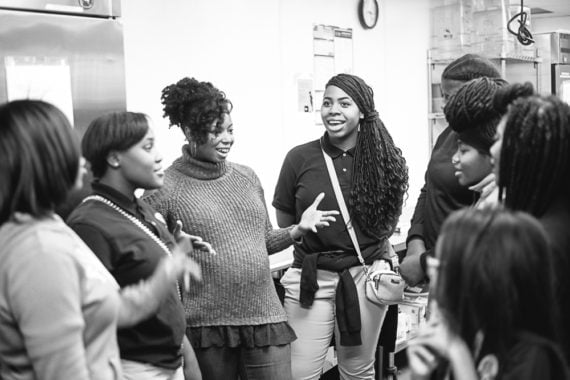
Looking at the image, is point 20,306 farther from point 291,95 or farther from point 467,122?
point 291,95

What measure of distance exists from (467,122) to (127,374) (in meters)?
1.15

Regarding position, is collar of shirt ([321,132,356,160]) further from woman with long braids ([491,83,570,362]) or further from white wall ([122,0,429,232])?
woman with long braids ([491,83,570,362])

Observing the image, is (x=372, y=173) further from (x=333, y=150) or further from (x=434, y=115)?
(x=434, y=115)

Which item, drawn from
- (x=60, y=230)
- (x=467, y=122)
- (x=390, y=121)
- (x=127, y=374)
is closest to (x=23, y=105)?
(x=60, y=230)

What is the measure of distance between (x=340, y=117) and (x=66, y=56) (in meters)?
1.18

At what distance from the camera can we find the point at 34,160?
1.43 m

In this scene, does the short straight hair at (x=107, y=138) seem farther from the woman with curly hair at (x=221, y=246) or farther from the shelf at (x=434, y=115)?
the shelf at (x=434, y=115)

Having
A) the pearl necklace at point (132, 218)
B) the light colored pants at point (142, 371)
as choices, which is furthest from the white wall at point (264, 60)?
the light colored pants at point (142, 371)

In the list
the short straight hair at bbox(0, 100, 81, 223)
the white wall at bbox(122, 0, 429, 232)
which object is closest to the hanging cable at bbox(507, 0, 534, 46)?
the white wall at bbox(122, 0, 429, 232)

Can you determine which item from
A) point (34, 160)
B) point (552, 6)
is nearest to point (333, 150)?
point (34, 160)

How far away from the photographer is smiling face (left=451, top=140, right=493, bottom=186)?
2.03 m

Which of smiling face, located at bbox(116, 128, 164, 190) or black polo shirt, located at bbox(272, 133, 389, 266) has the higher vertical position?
smiling face, located at bbox(116, 128, 164, 190)

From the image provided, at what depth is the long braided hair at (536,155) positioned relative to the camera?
1470 mm

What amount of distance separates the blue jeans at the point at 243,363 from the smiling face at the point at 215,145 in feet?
2.15
